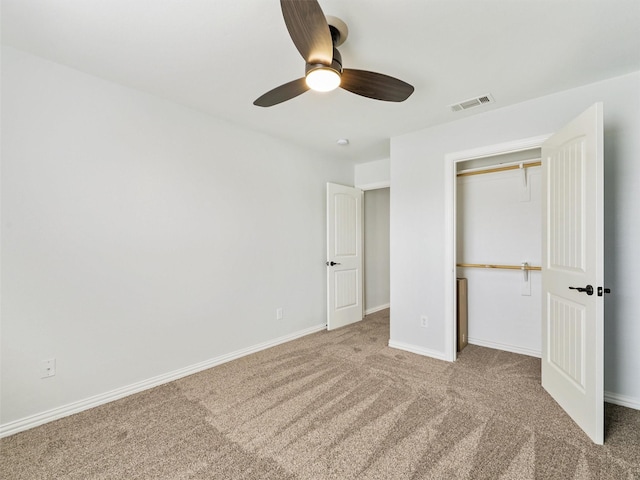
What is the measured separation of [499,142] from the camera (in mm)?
2861

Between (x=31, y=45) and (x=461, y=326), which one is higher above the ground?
(x=31, y=45)

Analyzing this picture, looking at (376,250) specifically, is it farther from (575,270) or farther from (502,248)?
(575,270)

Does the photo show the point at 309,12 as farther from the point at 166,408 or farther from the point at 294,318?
the point at 294,318

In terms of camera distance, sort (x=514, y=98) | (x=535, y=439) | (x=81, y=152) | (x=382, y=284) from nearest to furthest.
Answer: (x=535, y=439)
(x=81, y=152)
(x=514, y=98)
(x=382, y=284)

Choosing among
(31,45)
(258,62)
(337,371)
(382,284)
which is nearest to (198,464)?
(337,371)

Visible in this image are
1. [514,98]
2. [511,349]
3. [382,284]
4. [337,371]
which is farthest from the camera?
[382,284]

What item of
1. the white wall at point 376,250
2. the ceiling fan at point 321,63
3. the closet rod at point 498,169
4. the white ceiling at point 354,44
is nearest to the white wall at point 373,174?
the white wall at point 376,250

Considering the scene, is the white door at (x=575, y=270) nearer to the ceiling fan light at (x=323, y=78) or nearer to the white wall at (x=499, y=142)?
the white wall at (x=499, y=142)

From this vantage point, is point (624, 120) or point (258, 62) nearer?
point (258, 62)

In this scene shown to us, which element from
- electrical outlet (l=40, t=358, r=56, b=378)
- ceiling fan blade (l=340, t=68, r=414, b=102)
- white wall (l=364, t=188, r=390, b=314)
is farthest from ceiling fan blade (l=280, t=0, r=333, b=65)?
white wall (l=364, t=188, r=390, b=314)

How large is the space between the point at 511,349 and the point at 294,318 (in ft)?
8.28

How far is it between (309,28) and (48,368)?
Answer: 270 centimetres

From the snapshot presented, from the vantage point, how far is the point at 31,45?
1970 mm

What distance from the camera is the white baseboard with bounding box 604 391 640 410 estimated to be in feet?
7.33
